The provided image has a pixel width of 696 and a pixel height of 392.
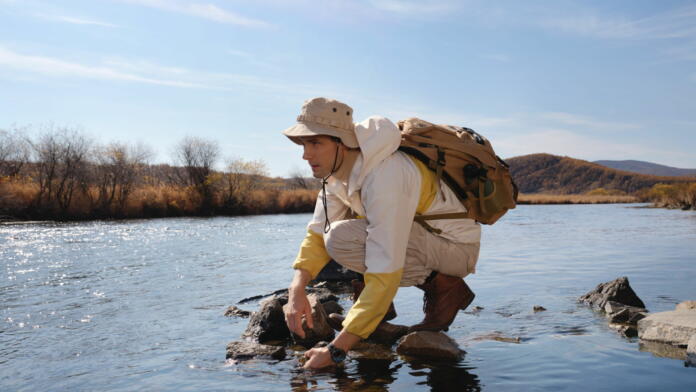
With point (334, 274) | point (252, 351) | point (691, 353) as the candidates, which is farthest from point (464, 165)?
point (334, 274)

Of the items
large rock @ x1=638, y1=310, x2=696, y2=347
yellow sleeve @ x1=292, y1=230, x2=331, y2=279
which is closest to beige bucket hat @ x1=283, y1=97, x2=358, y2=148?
yellow sleeve @ x1=292, y1=230, x2=331, y2=279

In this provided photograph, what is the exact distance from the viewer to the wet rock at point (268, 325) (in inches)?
168

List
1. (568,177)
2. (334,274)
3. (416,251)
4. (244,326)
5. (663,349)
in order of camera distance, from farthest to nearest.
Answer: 1. (568,177)
2. (334,274)
3. (244,326)
4. (663,349)
5. (416,251)

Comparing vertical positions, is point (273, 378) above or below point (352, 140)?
below

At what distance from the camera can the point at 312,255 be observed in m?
3.54

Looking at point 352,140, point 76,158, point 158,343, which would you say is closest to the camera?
point 352,140

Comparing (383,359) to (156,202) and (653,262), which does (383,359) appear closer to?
(653,262)

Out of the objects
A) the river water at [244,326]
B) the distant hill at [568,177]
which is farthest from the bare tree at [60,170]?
the distant hill at [568,177]

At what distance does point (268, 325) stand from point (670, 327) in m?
2.98

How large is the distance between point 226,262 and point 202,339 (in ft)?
21.3

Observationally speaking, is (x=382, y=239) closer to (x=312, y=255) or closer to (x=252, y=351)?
(x=312, y=255)

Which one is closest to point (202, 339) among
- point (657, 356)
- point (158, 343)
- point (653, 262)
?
point (158, 343)

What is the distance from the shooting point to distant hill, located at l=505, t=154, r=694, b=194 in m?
127

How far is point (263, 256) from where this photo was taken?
1170cm
